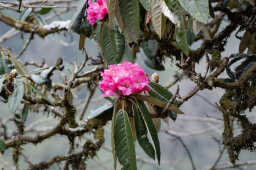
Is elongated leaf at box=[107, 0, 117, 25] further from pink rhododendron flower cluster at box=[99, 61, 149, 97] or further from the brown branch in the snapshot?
the brown branch

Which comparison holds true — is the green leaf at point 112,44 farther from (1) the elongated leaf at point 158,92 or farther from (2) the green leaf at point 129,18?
(2) the green leaf at point 129,18

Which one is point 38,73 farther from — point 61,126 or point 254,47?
point 254,47

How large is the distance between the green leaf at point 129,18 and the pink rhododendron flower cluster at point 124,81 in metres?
0.15

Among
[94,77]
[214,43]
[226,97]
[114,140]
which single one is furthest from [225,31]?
[114,140]

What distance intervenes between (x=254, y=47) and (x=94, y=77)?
0.71 m

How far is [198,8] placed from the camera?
2.01ft

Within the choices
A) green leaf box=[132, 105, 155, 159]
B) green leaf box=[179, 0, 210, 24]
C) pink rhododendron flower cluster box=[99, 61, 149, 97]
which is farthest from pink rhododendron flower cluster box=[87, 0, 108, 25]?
green leaf box=[179, 0, 210, 24]

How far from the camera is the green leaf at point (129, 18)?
28.6 inches

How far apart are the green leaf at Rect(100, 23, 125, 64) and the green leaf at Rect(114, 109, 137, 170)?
10.4 inches

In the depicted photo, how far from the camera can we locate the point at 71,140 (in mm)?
1496

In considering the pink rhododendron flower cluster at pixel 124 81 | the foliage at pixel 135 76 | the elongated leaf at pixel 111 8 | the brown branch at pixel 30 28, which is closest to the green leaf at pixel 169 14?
the foliage at pixel 135 76

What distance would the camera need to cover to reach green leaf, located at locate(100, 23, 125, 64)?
103 centimetres

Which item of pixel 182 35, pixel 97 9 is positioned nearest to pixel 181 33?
pixel 182 35

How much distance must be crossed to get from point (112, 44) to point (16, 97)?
35 cm
